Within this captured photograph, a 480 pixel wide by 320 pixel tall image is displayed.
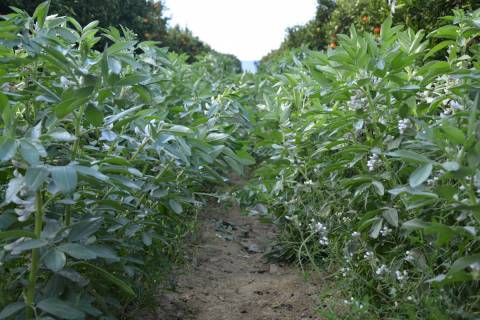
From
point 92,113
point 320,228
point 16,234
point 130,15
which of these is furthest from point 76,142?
point 130,15

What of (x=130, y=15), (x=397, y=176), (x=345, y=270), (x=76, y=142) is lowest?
(x=345, y=270)

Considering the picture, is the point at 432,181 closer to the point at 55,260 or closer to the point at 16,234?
the point at 55,260

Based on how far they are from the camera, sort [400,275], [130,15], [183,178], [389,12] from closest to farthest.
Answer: [400,275], [183,178], [389,12], [130,15]

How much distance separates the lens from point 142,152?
8.20ft

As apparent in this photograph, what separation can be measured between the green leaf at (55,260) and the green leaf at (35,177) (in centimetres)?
27

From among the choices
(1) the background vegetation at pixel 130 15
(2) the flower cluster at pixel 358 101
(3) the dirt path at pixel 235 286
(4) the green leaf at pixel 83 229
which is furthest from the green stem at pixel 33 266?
(1) the background vegetation at pixel 130 15

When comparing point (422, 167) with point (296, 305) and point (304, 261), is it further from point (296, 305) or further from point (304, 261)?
point (304, 261)

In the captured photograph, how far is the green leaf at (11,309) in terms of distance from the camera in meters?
1.71

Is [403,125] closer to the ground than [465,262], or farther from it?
farther from it

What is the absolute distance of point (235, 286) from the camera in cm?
350

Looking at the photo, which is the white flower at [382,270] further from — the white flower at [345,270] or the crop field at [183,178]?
the white flower at [345,270]

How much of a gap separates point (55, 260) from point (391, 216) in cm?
127

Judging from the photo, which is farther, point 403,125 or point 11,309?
point 403,125

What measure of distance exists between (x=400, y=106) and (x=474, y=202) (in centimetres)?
87
